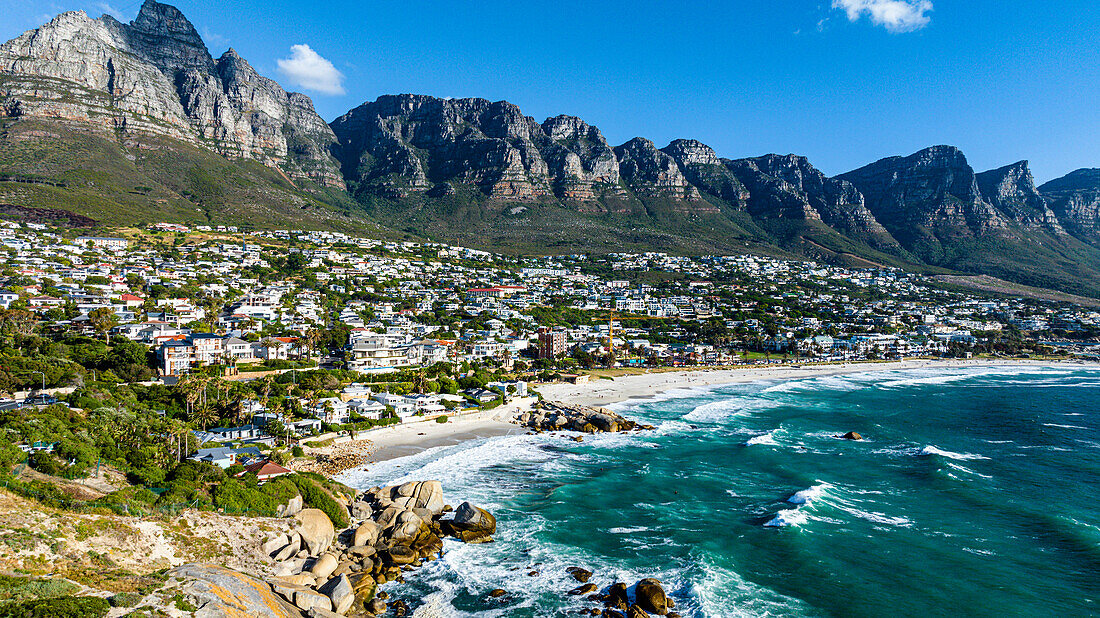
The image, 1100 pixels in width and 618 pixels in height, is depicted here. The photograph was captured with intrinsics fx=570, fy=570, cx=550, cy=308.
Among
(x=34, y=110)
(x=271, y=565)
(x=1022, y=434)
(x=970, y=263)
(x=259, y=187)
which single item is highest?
(x=34, y=110)

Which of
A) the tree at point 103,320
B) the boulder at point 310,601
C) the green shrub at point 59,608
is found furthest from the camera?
the tree at point 103,320

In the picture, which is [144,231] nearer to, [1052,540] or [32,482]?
[32,482]

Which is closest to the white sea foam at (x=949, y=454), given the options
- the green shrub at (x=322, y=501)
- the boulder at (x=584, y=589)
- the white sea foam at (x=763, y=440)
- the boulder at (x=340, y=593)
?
the white sea foam at (x=763, y=440)

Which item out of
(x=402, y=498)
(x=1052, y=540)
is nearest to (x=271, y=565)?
(x=402, y=498)

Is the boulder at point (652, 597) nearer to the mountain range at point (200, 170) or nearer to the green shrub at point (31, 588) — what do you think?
the green shrub at point (31, 588)

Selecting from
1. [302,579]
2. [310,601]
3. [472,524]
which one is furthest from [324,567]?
[472,524]

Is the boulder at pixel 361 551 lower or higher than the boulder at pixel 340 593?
lower
